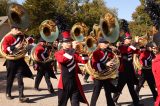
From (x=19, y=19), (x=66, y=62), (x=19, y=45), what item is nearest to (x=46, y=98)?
(x=19, y=45)

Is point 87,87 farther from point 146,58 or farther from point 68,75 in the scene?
point 68,75

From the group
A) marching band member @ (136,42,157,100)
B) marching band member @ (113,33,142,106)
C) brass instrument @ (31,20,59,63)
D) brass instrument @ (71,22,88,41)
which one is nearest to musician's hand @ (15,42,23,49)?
brass instrument @ (31,20,59,63)

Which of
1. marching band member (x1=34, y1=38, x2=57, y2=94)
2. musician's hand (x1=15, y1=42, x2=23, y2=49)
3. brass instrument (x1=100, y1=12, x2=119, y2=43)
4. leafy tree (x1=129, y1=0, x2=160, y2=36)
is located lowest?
leafy tree (x1=129, y1=0, x2=160, y2=36)

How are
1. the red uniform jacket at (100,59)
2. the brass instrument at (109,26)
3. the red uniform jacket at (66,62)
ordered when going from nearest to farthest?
the red uniform jacket at (66,62), the red uniform jacket at (100,59), the brass instrument at (109,26)

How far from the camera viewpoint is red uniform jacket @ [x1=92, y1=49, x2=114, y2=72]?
804cm

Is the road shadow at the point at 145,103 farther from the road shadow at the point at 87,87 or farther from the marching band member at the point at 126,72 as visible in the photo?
the road shadow at the point at 87,87

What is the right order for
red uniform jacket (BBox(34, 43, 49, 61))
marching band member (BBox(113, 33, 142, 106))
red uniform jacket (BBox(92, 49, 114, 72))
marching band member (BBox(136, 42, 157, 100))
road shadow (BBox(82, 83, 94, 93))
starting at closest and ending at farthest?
red uniform jacket (BBox(92, 49, 114, 72)) < marching band member (BBox(113, 33, 142, 106)) < marching band member (BBox(136, 42, 157, 100)) < red uniform jacket (BBox(34, 43, 49, 61)) < road shadow (BBox(82, 83, 94, 93))

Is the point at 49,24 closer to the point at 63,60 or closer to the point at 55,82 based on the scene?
the point at 55,82

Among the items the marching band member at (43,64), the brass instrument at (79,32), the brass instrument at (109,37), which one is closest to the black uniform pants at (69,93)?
the brass instrument at (109,37)

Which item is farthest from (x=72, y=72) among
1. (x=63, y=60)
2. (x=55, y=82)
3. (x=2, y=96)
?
(x=55, y=82)

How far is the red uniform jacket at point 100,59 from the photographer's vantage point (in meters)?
8.04

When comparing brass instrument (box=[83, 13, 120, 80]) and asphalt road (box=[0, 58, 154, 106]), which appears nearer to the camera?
brass instrument (box=[83, 13, 120, 80])

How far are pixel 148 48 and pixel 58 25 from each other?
9.34 feet

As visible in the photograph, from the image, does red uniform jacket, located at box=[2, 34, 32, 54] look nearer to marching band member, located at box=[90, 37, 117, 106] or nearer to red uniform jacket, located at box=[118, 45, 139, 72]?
marching band member, located at box=[90, 37, 117, 106]
